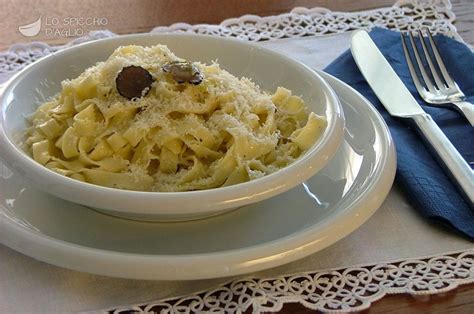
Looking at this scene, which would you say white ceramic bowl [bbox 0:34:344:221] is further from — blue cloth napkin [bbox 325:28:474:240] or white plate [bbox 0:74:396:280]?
blue cloth napkin [bbox 325:28:474:240]

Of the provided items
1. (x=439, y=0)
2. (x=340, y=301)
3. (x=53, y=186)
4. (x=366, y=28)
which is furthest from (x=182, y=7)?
(x=340, y=301)

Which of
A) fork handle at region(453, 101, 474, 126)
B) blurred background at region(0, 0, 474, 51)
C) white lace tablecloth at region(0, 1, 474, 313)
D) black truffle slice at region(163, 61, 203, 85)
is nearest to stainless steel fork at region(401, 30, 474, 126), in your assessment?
fork handle at region(453, 101, 474, 126)

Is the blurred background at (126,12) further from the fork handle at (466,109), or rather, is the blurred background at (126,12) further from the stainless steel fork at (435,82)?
the fork handle at (466,109)

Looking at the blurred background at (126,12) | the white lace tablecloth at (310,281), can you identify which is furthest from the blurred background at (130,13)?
the white lace tablecloth at (310,281)

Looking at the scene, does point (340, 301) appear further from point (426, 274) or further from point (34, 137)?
point (34, 137)

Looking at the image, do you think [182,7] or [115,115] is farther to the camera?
[182,7]

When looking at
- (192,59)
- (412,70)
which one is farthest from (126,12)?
(412,70)

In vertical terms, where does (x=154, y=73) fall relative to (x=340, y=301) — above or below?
above
